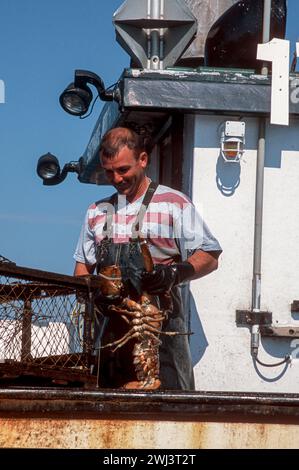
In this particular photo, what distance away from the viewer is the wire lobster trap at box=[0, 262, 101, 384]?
6.12 meters

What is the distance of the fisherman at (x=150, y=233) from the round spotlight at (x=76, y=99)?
2145 mm

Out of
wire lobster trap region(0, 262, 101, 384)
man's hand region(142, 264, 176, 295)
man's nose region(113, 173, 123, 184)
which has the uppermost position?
man's nose region(113, 173, 123, 184)

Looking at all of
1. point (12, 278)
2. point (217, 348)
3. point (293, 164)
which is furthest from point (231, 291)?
point (12, 278)

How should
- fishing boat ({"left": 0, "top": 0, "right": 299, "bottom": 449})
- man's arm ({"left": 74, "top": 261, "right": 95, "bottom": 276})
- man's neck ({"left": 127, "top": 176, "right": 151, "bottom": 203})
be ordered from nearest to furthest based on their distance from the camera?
man's neck ({"left": 127, "top": 176, "right": 151, "bottom": 203})
man's arm ({"left": 74, "top": 261, "right": 95, "bottom": 276})
fishing boat ({"left": 0, "top": 0, "right": 299, "bottom": 449})

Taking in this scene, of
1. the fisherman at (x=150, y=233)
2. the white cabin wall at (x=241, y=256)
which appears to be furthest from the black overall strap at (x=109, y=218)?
the white cabin wall at (x=241, y=256)

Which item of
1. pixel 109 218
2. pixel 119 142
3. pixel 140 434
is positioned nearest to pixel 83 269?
pixel 109 218

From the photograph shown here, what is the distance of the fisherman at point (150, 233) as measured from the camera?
6711 millimetres

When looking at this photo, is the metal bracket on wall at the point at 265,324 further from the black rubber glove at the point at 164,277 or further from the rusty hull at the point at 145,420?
the rusty hull at the point at 145,420

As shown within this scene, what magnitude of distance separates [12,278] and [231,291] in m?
2.57

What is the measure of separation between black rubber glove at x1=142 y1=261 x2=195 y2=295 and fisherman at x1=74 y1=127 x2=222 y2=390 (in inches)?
4.8

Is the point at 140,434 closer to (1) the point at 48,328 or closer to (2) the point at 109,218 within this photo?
(1) the point at 48,328

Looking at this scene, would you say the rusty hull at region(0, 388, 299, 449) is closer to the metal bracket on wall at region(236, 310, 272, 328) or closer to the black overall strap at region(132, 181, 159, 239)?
the black overall strap at region(132, 181, 159, 239)

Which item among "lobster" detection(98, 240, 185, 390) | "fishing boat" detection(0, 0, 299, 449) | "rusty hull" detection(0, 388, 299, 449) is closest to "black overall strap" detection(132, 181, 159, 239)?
"lobster" detection(98, 240, 185, 390)
